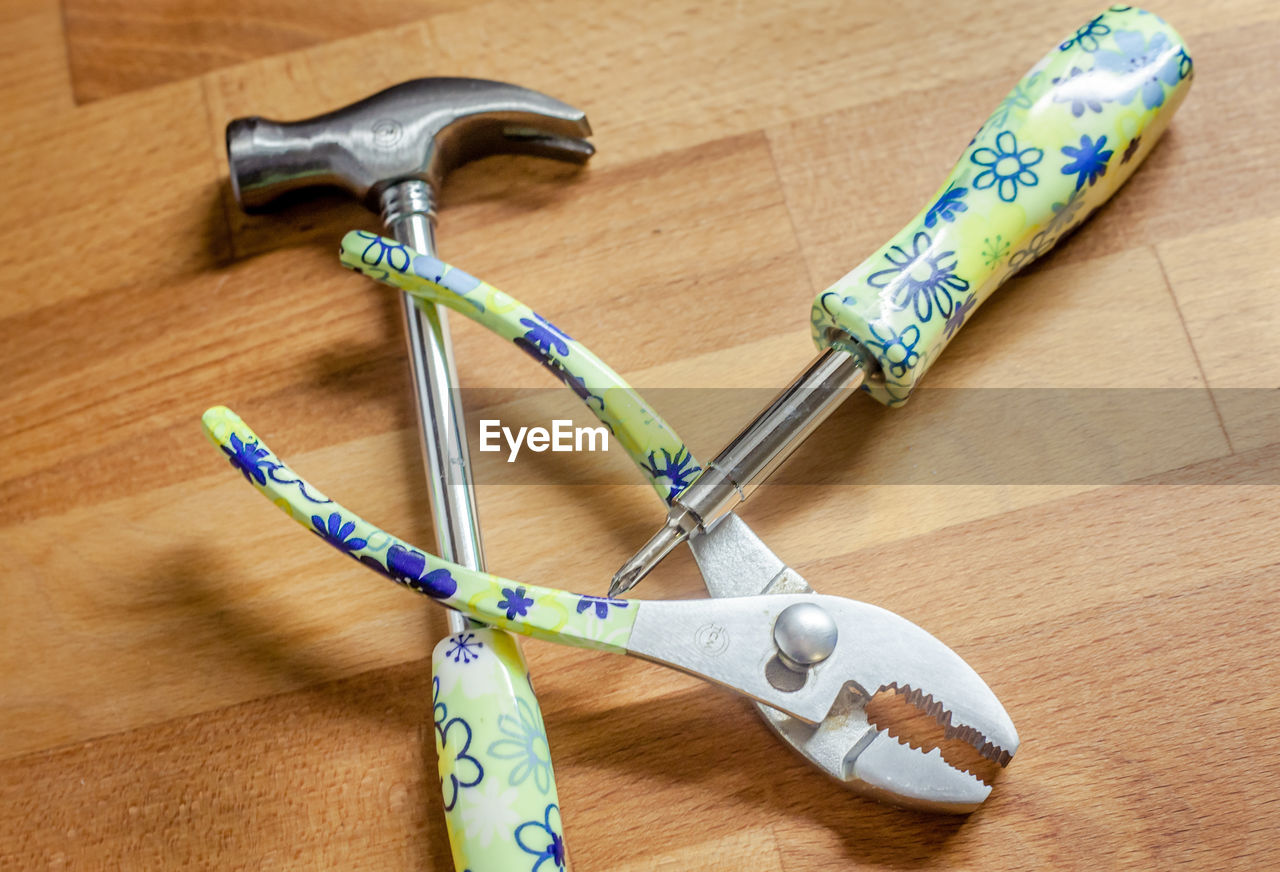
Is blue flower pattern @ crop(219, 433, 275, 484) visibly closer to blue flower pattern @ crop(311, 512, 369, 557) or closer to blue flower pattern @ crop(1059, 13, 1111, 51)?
blue flower pattern @ crop(311, 512, 369, 557)

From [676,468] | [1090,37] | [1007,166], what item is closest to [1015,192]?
[1007,166]

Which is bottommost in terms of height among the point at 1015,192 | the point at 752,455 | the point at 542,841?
the point at 542,841

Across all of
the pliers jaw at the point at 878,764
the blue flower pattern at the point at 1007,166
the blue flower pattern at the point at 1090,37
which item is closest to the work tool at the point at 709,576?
the pliers jaw at the point at 878,764

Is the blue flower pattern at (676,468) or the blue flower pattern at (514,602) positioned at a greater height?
the blue flower pattern at (676,468)

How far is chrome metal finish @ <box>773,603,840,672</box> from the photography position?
52cm

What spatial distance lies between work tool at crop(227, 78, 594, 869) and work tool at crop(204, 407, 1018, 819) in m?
0.05

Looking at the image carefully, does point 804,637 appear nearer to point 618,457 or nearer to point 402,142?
point 618,457

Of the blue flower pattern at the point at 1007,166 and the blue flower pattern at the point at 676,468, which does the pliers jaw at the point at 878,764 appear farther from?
the blue flower pattern at the point at 1007,166

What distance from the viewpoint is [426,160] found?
26.5 inches

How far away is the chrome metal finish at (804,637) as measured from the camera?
1.70 feet

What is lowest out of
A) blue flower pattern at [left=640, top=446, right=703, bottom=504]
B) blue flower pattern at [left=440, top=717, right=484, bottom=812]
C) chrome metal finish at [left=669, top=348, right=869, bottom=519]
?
blue flower pattern at [left=440, top=717, right=484, bottom=812]

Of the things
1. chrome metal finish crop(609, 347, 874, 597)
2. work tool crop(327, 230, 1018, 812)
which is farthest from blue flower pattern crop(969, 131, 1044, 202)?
work tool crop(327, 230, 1018, 812)

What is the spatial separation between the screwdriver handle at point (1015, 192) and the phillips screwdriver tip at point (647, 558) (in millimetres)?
132

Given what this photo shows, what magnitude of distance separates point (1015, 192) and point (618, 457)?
0.88 ft
